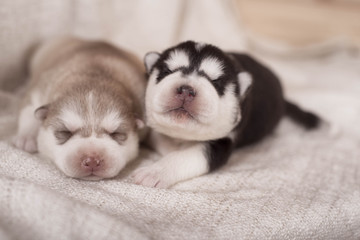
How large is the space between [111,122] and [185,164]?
463 millimetres

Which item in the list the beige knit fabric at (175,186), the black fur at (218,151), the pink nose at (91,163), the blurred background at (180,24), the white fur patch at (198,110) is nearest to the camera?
the beige knit fabric at (175,186)

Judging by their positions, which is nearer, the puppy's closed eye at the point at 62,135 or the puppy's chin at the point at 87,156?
the puppy's chin at the point at 87,156

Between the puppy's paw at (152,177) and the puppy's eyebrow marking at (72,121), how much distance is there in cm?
40

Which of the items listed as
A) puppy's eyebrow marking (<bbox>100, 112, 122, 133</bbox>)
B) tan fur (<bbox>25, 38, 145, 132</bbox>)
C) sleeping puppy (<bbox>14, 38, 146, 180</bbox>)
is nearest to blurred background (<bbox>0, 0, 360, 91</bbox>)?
tan fur (<bbox>25, 38, 145, 132</bbox>)

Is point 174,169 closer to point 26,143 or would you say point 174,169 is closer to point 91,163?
point 91,163

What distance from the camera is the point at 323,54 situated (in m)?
4.87

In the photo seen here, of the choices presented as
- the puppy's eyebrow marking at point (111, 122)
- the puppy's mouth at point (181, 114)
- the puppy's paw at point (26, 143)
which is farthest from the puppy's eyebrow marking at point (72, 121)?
the puppy's mouth at point (181, 114)

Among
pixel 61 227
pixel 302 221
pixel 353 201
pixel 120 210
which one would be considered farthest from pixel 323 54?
pixel 61 227

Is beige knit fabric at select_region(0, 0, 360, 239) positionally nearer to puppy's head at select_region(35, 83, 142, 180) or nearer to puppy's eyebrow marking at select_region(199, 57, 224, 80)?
puppy's head at select_region(35, 83, 142, 180)

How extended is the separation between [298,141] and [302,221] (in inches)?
48.1

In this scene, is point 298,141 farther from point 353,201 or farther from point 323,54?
point 323,54

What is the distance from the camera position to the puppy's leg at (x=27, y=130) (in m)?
2.26

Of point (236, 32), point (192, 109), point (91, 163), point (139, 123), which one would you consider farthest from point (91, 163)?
point (236, 32)

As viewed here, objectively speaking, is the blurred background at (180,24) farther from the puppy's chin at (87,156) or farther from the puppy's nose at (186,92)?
the puppy's nose at (186,92)
